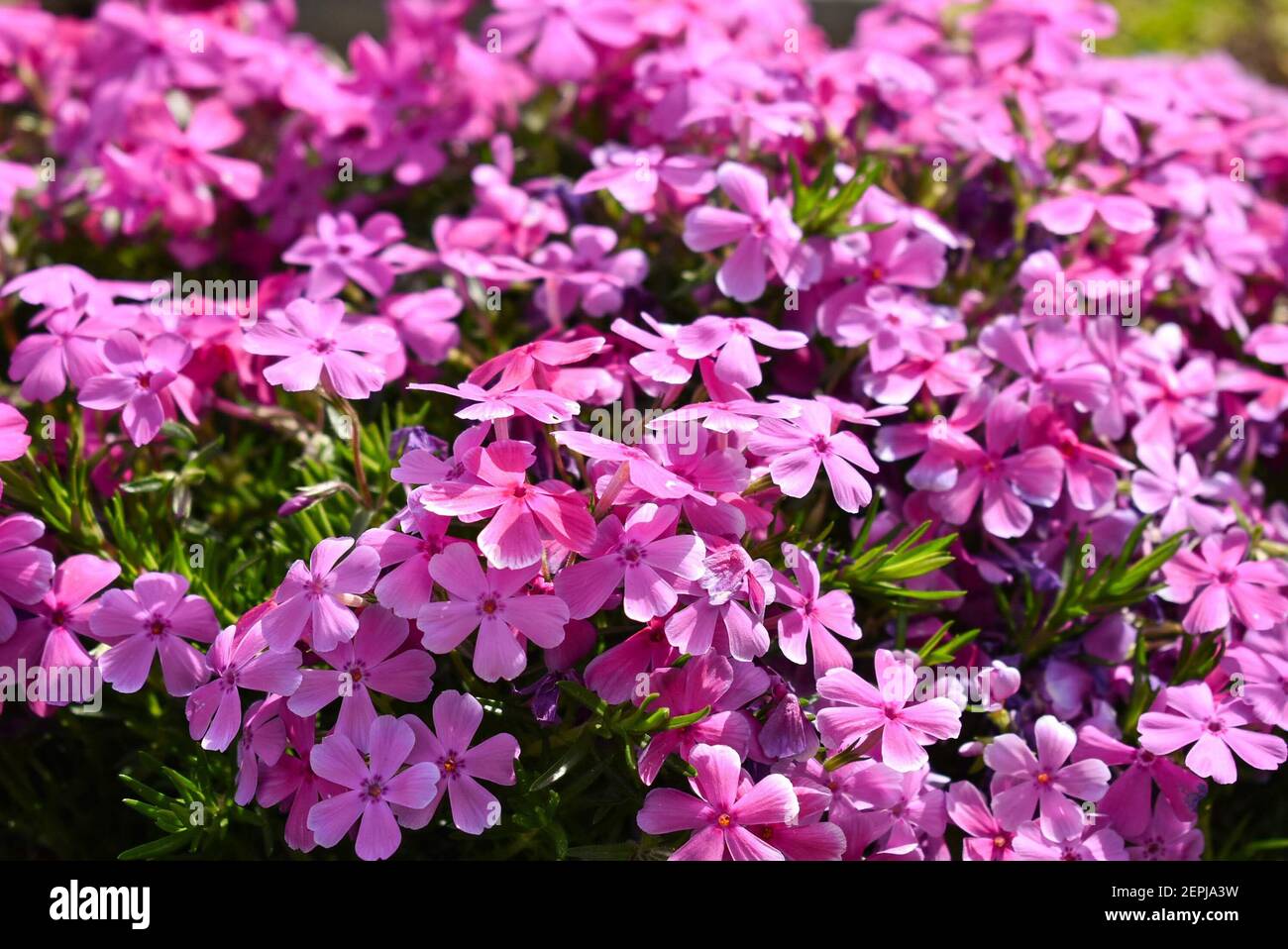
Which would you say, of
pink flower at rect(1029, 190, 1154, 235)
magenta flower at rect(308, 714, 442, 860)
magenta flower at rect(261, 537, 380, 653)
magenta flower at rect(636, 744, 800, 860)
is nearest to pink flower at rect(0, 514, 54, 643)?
magenta flower at rect(261, 537, 380, 653)

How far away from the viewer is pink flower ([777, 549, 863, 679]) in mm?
1318

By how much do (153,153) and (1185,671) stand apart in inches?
73.2

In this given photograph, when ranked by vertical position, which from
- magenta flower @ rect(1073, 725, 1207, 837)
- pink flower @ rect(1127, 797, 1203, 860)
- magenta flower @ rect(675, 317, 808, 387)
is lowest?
pink flower @ rect(1127, 797, 1203, 860)

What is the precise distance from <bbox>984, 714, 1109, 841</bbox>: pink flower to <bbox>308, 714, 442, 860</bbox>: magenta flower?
2.18 feet

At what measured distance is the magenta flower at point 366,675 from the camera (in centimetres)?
127

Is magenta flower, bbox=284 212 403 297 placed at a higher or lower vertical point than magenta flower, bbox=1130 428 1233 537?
higher

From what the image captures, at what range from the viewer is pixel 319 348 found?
4.79ft

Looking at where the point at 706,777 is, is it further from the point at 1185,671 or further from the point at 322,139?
the point at 322,139

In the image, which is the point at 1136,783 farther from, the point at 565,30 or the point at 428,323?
the point at 565,30

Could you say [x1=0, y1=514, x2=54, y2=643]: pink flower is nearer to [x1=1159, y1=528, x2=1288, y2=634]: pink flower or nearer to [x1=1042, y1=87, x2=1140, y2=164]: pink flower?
[x1=1159, y1=528, x2=1288, y2=634]: pink flower

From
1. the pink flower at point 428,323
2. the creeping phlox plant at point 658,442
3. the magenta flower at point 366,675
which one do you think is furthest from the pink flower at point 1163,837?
the pink flower at point 428,323
